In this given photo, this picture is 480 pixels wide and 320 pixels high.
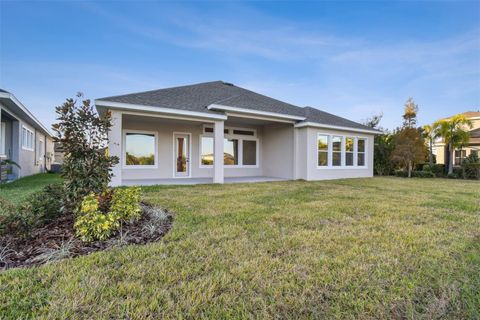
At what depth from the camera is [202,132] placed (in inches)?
508

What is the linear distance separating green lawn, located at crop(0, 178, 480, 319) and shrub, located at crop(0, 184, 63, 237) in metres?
1.35

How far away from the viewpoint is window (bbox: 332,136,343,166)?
13.3 metres

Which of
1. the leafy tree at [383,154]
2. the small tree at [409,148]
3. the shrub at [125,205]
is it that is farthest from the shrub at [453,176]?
the shrub at [125,205]

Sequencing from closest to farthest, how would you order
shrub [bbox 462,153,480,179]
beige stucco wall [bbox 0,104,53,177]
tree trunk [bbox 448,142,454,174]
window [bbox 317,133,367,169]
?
beige stucco wall [bbox 0,104,53,177] < window [bbox 317,133,367,169] < shrub [bbox 462,153,480,179] < tree trunk [bbox 448,142,454,174]

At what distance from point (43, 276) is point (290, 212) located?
4237mm

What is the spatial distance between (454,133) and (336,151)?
10.2 metres

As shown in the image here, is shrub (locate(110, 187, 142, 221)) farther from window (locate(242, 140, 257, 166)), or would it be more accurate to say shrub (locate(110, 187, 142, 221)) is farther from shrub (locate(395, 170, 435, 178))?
shrub (locate(395, 170, 435, 178))

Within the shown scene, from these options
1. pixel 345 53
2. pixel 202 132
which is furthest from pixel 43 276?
pixel 345 53

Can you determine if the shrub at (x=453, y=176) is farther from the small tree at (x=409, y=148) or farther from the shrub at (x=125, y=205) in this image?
the shrub at (x=125, y=205)

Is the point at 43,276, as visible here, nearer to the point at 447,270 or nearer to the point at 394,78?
the point at 447,270

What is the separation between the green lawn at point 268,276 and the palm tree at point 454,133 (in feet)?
54.5

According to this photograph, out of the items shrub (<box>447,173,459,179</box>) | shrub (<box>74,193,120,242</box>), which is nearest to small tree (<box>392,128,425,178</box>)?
shrub (<box>447,173,459,179</box>)

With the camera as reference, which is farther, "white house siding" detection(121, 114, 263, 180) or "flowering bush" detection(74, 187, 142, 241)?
"white house siding" detection(121, 114, 263, 180)

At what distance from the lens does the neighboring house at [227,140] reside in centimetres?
1030
